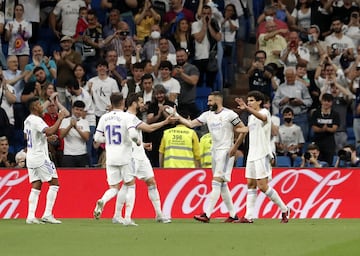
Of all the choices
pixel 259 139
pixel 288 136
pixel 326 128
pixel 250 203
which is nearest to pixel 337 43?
pixel 326 128

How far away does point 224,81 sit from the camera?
27.7 m

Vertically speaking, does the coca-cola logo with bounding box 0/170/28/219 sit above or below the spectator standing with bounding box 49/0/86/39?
below

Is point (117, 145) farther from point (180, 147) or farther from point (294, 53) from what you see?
point (294, 53)

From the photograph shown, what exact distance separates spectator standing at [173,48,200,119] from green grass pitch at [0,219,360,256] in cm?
653

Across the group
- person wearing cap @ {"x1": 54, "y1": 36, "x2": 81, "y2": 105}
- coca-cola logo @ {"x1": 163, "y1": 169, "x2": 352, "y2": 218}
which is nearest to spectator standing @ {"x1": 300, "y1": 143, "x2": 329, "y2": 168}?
coca-cola logo @ {"x1": 163, "y1": 169, "x2": 352, "y2": 218}

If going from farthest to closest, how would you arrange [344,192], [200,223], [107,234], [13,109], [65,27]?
[65,27] → [13,109] → [344,192] → [200,223] → [107,234]

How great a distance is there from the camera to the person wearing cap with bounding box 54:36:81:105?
83.3ft

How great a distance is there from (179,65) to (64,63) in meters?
2.64

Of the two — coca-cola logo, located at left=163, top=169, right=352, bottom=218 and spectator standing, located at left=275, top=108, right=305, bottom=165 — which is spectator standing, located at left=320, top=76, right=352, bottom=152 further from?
coca-cola logo, located at left=163, top=169, right=352, bottom=218

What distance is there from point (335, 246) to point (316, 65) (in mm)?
13303

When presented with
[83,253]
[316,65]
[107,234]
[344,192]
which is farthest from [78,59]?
[83,253]

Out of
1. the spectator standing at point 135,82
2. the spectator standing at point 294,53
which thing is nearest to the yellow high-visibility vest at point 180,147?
the spectator standing at point 135,82

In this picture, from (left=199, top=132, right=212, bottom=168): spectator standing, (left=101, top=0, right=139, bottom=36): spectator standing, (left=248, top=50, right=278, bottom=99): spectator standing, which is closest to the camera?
(left=199, top=132, right=212, bottom=168): spectator standing

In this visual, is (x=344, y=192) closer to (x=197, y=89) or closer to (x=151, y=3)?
(x=197, y=89)
